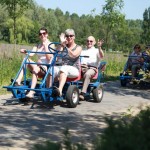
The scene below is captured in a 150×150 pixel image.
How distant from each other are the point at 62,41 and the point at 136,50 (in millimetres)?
5176

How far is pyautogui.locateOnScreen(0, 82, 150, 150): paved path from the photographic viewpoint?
16.6 ft

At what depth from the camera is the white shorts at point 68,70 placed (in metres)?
7.84

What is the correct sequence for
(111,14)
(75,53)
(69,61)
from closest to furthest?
(75,53), (69,61), (111,14)

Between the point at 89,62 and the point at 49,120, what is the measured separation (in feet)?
9.50

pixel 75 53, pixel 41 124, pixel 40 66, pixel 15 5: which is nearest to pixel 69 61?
pixel 75 53

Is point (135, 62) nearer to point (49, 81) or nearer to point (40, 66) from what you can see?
point (40, 66)

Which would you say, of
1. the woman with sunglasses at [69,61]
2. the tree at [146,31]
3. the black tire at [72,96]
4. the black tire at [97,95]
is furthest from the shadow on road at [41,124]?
the tree at [146,31]

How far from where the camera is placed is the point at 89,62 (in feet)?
29.7

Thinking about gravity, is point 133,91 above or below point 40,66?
below

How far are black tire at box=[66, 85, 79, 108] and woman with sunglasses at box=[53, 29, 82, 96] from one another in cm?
19

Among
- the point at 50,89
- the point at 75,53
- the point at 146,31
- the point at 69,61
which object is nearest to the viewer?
the point at 50,89

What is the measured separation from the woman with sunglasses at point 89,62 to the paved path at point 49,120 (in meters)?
0.47

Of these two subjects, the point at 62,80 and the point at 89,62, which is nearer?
the point at 62,80

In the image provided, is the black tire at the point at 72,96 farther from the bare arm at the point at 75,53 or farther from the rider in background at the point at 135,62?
the rider in background at the point at 135,62
